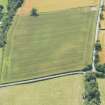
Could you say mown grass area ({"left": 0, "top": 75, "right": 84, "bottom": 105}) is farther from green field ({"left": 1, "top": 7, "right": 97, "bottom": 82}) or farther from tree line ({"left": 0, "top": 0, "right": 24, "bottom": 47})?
tree line ({"left": 0, "top": 0, "right": 24, "bottom": 47})

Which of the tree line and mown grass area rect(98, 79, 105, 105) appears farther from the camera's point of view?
the tree line

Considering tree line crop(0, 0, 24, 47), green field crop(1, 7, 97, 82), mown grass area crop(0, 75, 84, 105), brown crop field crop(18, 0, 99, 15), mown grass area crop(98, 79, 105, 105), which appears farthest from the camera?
brown crop field crop(18, 0, 99, 15)

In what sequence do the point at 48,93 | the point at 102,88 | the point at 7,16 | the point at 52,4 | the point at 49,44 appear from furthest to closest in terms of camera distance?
the point at 52,4
the point at 7,16
the point at 49,44
the point at 48,93
the point at 102,88

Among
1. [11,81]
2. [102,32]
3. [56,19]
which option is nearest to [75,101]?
[11,81]

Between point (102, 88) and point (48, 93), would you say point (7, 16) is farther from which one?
point (102, 88)

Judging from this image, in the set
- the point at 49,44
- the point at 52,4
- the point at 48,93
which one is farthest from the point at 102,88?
the point at 52,4

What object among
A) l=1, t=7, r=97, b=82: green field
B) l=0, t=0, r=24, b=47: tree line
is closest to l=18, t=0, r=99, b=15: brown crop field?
l=0, t=0, r=24, b=47: tree line
